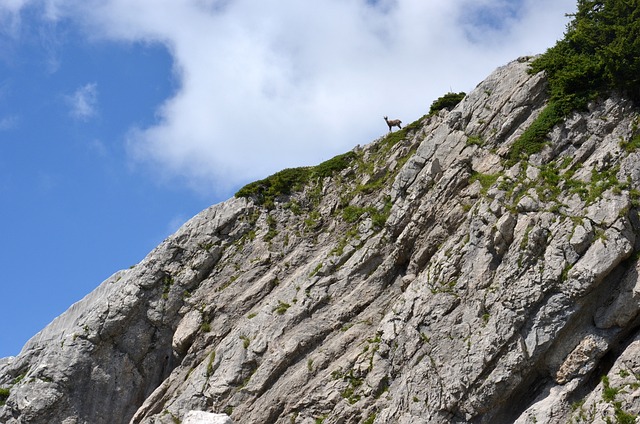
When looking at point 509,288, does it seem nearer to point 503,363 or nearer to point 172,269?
point 503,363

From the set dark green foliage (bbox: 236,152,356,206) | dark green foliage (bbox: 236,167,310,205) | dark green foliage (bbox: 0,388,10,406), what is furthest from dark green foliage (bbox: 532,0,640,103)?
dark green foliage (bbox: 0,388,10,406)

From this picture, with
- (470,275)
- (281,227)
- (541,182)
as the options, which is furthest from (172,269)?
(541,182)

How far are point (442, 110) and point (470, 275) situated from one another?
43.2ft

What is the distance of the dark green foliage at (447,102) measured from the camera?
131ft

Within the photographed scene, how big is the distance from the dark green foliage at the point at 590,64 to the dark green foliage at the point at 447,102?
486 centimetres

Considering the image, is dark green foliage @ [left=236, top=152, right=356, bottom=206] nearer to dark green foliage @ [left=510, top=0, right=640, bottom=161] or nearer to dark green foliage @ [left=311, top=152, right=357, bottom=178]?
dark green foliage @ [left=311, top=152, right=357, bottom=178]

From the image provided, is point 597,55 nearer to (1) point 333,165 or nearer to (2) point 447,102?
(2) point 447,102

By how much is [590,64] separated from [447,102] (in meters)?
Answer: 8.09

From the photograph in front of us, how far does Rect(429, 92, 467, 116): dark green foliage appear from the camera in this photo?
39.9m

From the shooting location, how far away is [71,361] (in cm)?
3509

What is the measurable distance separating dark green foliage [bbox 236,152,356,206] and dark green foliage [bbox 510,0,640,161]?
1042cm

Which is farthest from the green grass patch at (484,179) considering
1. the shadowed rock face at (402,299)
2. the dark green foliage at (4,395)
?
the dark green foliage at (4,395)

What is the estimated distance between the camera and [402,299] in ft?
102

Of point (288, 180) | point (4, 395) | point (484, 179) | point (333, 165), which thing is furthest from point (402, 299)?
point (4, 395)
